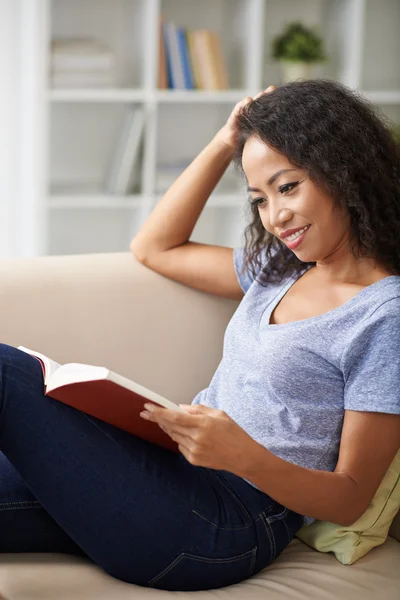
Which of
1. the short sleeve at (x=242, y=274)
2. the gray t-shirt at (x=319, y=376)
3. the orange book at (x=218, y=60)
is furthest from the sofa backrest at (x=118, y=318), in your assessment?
the orange book at (x=218, y=60)

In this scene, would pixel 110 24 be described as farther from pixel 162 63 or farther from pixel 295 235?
pixel 295 235

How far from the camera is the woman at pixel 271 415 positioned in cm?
127

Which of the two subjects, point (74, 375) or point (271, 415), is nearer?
point (74, 375)

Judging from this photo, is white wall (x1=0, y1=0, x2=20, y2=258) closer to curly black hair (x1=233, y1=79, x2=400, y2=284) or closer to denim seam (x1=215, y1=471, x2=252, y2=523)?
curly black hair (x1=233, y1=79, x2=400, y2=284)

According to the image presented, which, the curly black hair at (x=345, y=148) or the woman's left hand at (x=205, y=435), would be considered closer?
the woman's left hand at (x=205, y=435)

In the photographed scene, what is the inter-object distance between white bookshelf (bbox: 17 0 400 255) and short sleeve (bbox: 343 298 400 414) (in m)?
2.03

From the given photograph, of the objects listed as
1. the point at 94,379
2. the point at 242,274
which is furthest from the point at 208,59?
the point at 94,379

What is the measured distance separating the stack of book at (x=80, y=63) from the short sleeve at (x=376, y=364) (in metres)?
2.31

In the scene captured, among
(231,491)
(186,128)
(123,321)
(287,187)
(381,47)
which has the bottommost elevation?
(231,491)

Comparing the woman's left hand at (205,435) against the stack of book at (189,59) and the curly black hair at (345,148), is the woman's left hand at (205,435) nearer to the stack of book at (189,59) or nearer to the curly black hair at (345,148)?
the curly black hair at (345,148)

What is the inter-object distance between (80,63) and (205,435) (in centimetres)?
249

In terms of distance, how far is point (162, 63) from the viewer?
3.48m

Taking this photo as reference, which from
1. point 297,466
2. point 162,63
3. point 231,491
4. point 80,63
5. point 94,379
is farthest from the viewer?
point 162,63

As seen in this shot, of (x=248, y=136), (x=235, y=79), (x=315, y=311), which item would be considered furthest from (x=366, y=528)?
(x=235, y=79)
